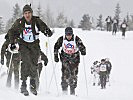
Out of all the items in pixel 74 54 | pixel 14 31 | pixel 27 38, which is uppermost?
pixel 14 31

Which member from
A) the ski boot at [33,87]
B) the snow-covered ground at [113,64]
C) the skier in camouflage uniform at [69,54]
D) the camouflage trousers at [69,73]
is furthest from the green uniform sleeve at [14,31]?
the snow-covered ground at [113,64]

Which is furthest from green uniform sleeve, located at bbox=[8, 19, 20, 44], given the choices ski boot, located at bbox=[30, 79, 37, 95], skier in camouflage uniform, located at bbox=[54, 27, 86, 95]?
skier in camouflage uniform, located at bbox=[54, 27, 86, 95]

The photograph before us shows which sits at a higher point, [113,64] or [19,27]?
[19,27]

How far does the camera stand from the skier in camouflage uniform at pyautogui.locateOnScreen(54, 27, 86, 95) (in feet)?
33.4

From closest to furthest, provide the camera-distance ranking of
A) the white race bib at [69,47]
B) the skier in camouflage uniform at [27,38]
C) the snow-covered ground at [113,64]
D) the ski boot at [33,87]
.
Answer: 1. the skier in camouflage uniform at [27,38]
2. the ski boot at [33,87]
3. the white race bib at [69,47]
4. the snow-covered ground at [113,64]

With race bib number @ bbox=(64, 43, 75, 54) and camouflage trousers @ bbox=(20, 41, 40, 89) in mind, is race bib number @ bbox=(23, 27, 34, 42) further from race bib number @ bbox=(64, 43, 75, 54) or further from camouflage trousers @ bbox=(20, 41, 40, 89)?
race bib number @ bbox=(64, 43, 75, 54)

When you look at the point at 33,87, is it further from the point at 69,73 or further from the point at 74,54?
the point at 74,54

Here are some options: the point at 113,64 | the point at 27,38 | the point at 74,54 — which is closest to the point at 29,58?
the point at 27,38

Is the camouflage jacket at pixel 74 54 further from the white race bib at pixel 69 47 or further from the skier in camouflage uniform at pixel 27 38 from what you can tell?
the skier in camouflage uniform at pixel 27 38

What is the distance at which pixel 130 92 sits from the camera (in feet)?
61.3

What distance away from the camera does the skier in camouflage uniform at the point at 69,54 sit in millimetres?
Result: 10180

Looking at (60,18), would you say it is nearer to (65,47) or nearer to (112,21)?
(112,21)

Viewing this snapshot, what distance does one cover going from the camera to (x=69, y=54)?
409 inches

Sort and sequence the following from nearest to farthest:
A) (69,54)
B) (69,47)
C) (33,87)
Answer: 1. (33,87)
2. (69,47)
3. (69,54)
